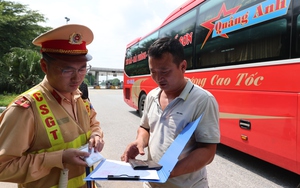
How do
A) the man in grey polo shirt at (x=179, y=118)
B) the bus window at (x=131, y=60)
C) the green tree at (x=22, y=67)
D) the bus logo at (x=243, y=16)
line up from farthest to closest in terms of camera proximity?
1. the green tree at (x=22, y=67)
2. the bus window at (x=131, y=60)
3. the bus logo at (x=243, y=16)
4. the man in grey polo shirt at (x=179, y=118)

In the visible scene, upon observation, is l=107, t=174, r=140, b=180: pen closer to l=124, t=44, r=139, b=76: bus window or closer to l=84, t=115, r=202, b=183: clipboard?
l=84, t=115, r=202, b=183: clipboard

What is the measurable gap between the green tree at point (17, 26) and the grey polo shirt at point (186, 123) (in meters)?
17.0

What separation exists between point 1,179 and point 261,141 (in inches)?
122

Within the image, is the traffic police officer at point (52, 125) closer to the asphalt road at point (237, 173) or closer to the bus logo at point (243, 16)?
the asphalt road at point (237, 173)

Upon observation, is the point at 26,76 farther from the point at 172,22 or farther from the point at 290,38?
the point at 290,38

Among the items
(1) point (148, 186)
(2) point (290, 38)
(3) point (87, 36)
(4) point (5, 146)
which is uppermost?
Result: (2) point (290, 38)

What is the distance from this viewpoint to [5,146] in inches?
39.9

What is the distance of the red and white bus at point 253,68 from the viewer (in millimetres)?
2656

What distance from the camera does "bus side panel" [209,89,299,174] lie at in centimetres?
262

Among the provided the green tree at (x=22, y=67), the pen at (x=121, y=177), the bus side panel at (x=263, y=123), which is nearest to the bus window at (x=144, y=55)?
the bus side panel at (x=263, y=123)

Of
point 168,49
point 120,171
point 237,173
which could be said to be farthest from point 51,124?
point 237,173

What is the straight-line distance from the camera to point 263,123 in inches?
117

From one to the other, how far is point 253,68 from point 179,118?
2.43m

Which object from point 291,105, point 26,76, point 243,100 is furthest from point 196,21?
point 26,76
